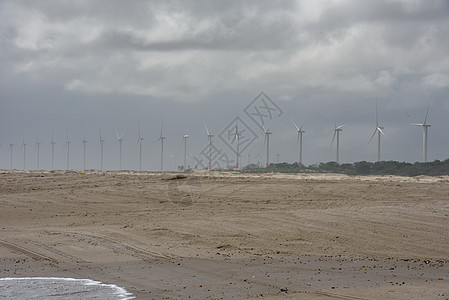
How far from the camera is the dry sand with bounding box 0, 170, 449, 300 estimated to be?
14.3 metres

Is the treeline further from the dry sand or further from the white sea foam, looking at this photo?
the white sea foam

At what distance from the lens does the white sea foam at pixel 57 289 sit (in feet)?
43.2

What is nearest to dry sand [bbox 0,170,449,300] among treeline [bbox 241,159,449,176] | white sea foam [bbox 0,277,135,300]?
white sea foam [bbox 0,277,135,300]

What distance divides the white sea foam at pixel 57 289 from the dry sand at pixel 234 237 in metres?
0.50

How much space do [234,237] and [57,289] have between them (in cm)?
766

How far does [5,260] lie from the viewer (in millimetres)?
17312

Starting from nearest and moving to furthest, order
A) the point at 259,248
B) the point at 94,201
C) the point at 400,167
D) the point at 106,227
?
the point at 259,248 < the point at 106,227 < the point at 94,201 < the point at 400,167

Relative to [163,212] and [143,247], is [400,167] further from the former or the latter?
[143,247]

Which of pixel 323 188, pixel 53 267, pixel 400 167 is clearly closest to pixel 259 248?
pixel 53 267

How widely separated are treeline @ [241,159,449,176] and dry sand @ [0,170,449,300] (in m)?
26.1

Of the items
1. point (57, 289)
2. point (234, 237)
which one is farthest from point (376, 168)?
point (57, 289)

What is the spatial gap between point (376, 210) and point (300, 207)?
337 centimetres

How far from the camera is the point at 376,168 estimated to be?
6112cm

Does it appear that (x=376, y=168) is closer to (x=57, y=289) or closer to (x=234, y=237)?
(x=234, y=237)
